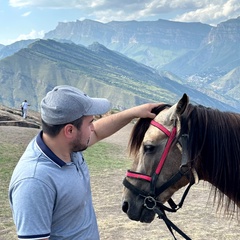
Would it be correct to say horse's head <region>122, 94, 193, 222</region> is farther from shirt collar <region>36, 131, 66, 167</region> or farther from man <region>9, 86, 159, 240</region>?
shirt collar <region>36, 131, 66, 167</region>

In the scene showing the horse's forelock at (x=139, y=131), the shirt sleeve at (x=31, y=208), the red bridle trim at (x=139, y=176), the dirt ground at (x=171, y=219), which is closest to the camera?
the shirt sleeve at (x=31, y=208)

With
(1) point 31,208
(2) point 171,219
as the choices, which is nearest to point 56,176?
(1) point 31,208

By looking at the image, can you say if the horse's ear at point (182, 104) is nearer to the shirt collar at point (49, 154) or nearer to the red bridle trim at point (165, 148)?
the red bridle trim at point (165, 148)

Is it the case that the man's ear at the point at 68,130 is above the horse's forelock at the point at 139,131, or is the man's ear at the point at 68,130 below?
above

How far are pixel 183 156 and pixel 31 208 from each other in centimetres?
151

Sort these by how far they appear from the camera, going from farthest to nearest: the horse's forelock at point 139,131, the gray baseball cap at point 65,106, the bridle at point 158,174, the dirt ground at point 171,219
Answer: the dirt ground at point 171,219, the horse's forelock at point 139,131, the bridle at point 158,174, the gray baseball cap at point 65,106

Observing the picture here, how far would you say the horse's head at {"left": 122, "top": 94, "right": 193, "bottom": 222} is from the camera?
324 cm

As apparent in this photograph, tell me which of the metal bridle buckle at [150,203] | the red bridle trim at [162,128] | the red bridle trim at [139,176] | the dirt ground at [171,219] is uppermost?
the red bridle trim at [162,128]

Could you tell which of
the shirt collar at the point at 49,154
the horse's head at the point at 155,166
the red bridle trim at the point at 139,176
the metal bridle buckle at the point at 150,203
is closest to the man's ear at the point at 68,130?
the shirt collar at the point at 49,154

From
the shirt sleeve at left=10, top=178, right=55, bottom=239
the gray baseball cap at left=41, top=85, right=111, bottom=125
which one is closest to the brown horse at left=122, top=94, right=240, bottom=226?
the gray baseball cap at left=41, top=85, right=111, bottom=125

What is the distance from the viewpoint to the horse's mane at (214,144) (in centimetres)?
325

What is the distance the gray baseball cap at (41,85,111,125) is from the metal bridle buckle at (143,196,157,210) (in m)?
1.20

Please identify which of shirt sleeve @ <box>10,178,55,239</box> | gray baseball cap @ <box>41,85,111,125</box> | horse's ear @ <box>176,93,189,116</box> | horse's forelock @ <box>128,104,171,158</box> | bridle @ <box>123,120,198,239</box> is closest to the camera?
shirt sleeve @ <box>10,178,55,239</box>

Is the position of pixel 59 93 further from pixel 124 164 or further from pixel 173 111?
pixel 124 164
